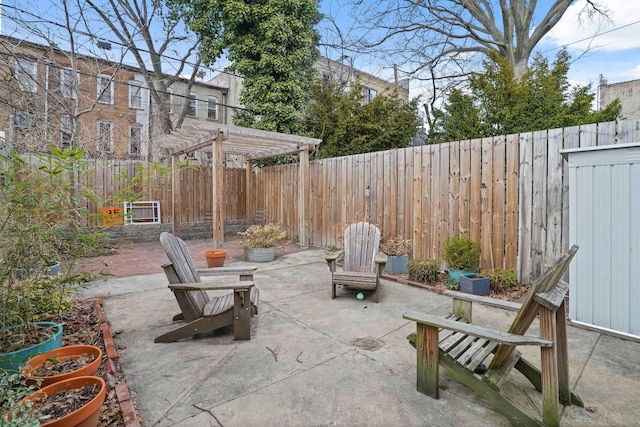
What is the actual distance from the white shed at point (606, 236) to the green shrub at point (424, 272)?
5.60 feet

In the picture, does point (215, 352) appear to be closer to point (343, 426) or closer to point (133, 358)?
point (133, 358)

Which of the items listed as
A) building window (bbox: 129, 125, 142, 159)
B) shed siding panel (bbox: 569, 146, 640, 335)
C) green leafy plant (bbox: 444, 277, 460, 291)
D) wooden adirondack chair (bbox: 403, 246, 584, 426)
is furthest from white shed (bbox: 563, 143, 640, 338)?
building window (bbox: 129, 125, 142, 159)

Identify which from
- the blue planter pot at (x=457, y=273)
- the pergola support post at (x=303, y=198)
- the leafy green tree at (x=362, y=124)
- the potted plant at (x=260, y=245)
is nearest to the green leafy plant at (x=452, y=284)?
the blue planter pot at (x=457, y=273)

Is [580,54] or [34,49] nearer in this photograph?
[34,49]

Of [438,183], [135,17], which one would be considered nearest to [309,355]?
[438,183]

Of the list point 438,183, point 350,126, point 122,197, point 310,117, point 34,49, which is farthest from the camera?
point 310,117

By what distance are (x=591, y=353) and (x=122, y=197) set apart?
13.3ft

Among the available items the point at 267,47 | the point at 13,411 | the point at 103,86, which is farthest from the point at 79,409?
the point at 103,86

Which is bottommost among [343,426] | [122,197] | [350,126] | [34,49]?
[343,426]

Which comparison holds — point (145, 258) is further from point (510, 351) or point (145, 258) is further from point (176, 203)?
point (510, 351)

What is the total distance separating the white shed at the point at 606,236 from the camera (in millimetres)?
2746

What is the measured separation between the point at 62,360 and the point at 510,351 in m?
2.77

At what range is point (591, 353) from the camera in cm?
257

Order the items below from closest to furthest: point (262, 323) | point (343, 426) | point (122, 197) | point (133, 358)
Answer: point (343, 426) → point (133, 358) → point (122, 197) → point (262, 323)
